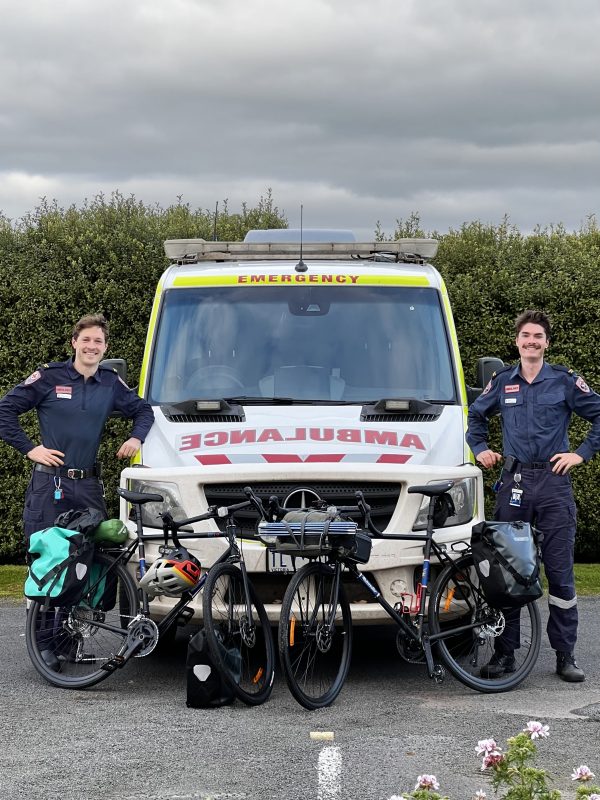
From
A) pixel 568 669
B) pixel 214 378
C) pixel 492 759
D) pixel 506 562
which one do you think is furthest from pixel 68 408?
pixel 492 759

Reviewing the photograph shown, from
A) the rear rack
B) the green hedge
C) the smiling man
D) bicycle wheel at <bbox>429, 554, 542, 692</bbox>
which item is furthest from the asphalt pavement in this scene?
the green hedge

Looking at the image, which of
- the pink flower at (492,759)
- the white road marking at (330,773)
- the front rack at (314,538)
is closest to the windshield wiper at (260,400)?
the front rack at (314,538)

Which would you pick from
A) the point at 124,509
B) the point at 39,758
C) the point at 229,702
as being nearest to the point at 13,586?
the point at 124,509

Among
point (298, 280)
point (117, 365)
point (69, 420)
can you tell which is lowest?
point (69, 420)

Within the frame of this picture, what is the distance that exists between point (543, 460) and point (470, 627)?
1.05 m

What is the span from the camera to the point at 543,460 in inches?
272

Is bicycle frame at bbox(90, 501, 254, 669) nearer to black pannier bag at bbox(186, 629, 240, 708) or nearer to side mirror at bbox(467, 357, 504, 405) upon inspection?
black pannier bag at bbox(186, 629, 240, 708)

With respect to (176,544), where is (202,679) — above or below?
below

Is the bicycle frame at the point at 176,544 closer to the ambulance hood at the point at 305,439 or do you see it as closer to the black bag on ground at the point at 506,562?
the ambulance hood at the point at 305,439

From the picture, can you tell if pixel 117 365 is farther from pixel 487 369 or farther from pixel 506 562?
pixel 506 562

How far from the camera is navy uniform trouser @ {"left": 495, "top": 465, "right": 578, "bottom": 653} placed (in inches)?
270

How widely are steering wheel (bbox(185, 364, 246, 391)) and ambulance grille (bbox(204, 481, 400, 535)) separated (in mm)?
888

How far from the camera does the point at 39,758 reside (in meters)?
5.20

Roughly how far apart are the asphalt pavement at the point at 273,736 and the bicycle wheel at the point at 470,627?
0.11m
